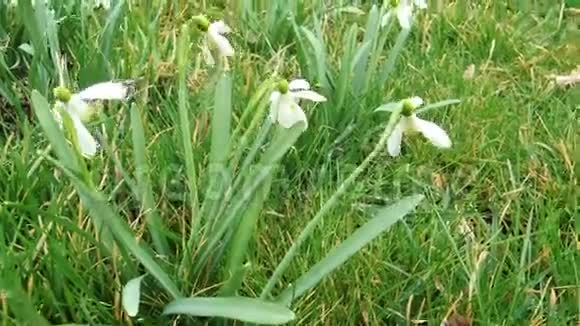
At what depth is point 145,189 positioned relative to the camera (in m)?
1.39

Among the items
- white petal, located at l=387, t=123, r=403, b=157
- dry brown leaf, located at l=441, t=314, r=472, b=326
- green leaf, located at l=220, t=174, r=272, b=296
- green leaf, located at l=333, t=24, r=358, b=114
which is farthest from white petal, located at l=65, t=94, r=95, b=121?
green leaf, located at l=333, t=24, r=358, b=114

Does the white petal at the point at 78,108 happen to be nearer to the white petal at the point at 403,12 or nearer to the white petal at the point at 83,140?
the white petal at the point at 83,140

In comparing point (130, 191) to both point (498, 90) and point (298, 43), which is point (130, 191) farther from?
point (498, 90)

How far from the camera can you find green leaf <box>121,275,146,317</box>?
1.15m

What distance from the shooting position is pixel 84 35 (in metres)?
1.99

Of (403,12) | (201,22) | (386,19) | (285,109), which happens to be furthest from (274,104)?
(386,19)

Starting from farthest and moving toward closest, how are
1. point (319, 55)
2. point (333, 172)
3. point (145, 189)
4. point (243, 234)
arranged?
point (319, 55), point (333, 172), point (145, 189), point (243, 234)

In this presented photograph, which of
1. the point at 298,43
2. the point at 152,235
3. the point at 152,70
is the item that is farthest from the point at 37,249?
the point at 298,43

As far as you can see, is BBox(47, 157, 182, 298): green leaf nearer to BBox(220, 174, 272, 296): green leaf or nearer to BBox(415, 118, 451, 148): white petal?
BBox(220, 174, 272, 296): green leaf

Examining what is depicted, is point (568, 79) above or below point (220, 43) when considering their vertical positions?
below

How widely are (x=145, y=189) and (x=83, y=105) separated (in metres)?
0.21

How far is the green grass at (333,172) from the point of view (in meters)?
1.34

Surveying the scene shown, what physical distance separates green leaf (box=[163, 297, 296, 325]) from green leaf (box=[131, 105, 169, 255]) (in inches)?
5.6

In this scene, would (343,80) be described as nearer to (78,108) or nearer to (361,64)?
(361,64)
